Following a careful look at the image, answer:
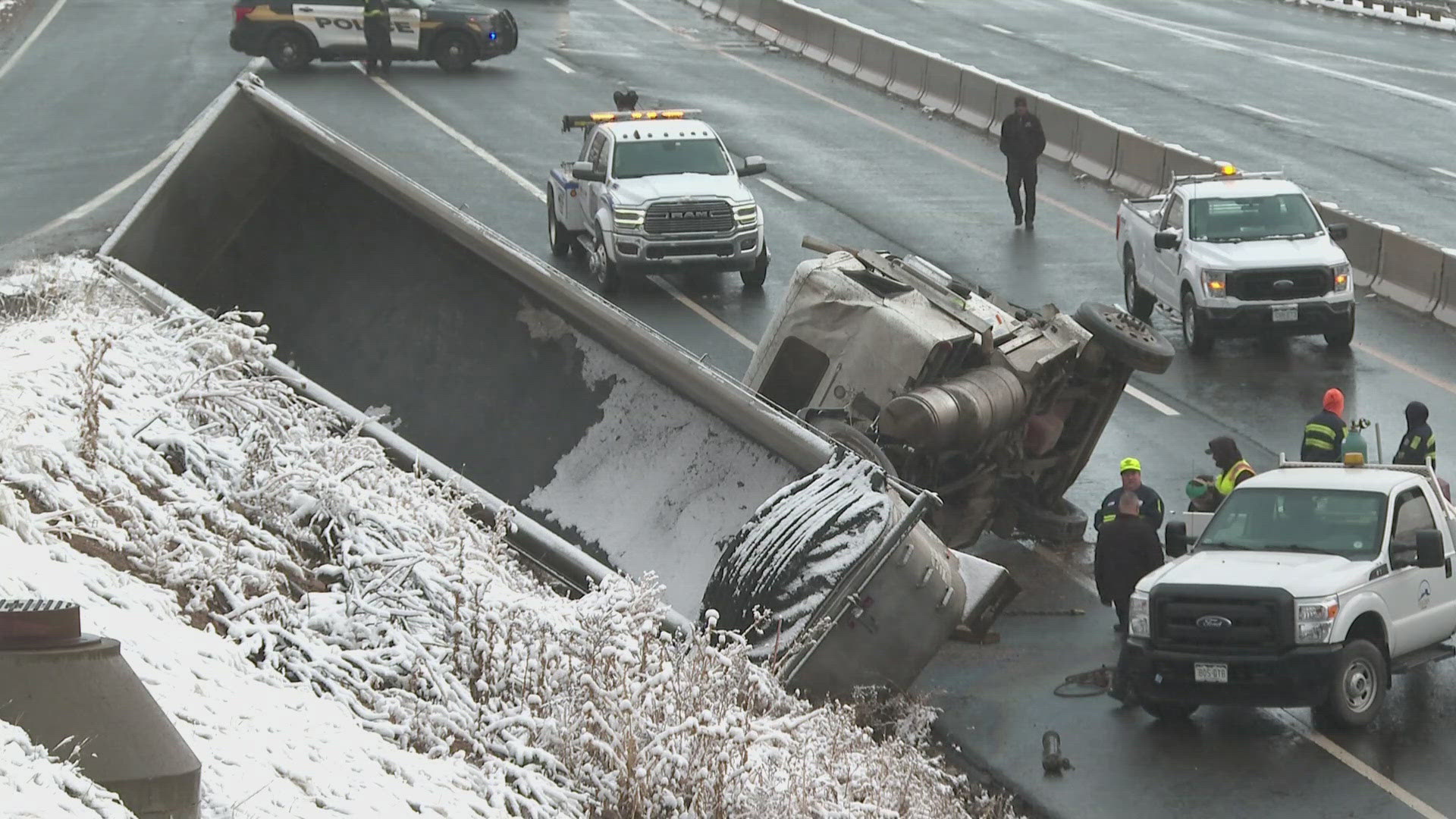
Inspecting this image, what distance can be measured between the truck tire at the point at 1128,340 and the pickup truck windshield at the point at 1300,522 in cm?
144

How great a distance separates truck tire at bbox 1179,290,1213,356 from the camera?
70.5 feet

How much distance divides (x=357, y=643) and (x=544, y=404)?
15.9 ft

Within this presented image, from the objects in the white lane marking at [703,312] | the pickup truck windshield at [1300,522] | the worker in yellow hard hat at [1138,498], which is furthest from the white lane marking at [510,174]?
the pickup truck windshield at [1300,522]

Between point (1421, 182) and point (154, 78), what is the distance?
22567mm

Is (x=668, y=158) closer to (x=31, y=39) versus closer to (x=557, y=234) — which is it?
(x=557, y=234)

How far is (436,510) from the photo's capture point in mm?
9906

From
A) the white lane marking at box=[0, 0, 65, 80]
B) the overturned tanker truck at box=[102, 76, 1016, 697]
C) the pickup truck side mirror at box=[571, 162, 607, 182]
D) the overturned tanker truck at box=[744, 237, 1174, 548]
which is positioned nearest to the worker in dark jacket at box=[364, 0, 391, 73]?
the white lane marking at box=[0, 0, 65, 80]

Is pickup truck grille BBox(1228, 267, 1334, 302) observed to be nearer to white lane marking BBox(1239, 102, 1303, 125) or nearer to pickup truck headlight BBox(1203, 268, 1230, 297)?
pickup truck headlight BBox(1203, 268, 1230, 297)

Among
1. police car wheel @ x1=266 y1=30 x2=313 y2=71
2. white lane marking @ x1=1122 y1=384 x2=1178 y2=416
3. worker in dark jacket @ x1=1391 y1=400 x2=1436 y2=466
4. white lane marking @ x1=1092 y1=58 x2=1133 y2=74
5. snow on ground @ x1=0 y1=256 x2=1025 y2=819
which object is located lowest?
police car wheel @ x1=266 y1=30 x2=313 y2=71

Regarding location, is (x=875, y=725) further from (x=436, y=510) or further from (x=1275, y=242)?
(x=1275, y=242)

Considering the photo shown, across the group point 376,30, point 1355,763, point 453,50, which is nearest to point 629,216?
point 1355,763

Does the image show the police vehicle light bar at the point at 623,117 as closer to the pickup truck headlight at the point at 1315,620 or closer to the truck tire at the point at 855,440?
the truck tire at the point at 855,440

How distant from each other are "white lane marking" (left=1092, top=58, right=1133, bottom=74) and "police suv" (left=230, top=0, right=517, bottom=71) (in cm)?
1224

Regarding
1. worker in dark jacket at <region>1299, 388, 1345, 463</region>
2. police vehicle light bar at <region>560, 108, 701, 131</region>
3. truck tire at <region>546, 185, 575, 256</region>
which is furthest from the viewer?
truck tire at <region>546, 185, 575, 256</region>
